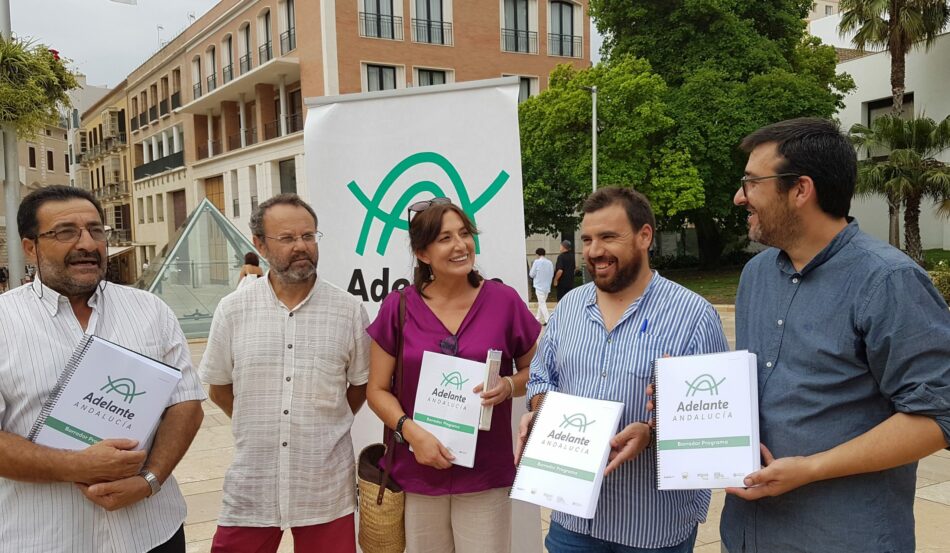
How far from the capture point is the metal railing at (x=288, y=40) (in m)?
27.5

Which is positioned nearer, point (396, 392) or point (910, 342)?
point (910, 342)

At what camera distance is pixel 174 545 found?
7.46 feet

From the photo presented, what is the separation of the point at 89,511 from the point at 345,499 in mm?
930

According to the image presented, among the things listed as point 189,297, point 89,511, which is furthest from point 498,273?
point 189,297

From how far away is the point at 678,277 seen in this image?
23578mm

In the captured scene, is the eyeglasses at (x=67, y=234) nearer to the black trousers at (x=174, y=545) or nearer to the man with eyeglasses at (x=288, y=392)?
the man with eyeglasses at (x=288, y=392)

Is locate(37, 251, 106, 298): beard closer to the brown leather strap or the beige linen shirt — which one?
the beige linen shirt

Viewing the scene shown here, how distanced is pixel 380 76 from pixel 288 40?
15.3 ft

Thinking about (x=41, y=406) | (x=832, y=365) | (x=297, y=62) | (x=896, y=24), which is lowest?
(x=41, y=406)

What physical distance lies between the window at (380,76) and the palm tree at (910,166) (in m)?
16.8

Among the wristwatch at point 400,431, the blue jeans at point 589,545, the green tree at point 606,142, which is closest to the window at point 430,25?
the green tree at point 606,142

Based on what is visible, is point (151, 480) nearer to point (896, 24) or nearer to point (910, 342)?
point (910, 342)

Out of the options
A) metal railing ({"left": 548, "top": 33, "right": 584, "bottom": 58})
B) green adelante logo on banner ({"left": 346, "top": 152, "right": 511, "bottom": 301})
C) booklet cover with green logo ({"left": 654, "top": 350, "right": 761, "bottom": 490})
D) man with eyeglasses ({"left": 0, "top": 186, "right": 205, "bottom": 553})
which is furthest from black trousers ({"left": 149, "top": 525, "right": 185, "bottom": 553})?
metal railing ({"left": 548, "top": 33, "right": 584, "bottom": 58})

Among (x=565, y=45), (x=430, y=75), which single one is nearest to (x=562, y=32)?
(x=565, y=45)
